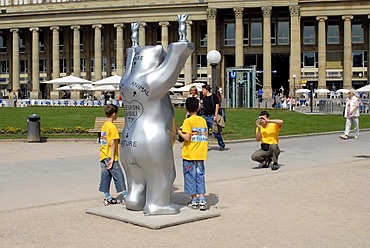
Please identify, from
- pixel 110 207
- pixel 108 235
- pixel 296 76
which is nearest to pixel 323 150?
pixel 110 207

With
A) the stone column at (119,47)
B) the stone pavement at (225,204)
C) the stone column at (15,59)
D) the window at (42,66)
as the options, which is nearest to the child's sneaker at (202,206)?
the stone pavement at (225,204)

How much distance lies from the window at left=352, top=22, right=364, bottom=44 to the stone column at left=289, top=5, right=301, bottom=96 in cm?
966

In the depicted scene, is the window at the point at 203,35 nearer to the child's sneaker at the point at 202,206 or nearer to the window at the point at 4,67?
the window at the point at 4,67

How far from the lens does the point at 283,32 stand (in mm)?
84812

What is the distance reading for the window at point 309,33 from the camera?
277 feet

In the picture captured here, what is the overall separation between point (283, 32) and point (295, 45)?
24.1 ft

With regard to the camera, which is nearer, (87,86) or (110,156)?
(110,156)

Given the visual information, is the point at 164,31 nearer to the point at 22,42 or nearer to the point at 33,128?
the point at 22,42

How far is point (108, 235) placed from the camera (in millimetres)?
8312

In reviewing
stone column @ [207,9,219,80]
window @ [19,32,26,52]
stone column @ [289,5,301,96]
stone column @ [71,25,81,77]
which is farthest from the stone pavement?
→ window @ [19,32,26,52]

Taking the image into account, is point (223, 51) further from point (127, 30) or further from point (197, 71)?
point (127, 30)

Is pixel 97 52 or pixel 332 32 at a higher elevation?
pixel 332 32

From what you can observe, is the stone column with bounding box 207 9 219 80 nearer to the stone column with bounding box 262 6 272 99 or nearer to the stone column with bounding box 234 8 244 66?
the stone column with bounding box 234 8 244 66

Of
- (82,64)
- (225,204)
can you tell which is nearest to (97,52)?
(82,64)
